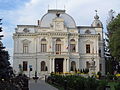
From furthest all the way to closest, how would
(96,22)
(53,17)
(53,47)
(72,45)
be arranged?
(96,22) → (53,17) → (72,45) → (53,47)

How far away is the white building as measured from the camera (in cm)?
6462

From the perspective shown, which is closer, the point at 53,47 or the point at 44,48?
the point at 53,47

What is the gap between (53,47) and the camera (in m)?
64.9

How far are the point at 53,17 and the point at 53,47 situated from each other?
26.1ft

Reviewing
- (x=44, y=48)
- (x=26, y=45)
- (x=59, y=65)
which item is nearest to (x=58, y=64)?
(x=59, y=65)

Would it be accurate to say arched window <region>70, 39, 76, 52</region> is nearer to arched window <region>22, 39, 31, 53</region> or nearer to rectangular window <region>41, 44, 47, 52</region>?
rectangular window <region>41, 44, 47, 52</region>

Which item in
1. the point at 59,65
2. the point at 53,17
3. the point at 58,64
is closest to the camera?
the point at 58,64

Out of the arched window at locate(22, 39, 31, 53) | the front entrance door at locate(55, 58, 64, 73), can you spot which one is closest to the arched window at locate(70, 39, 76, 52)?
the front entrance door at locate(55, 58, 64, 73)

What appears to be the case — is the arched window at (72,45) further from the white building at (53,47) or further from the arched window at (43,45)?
the arched window at (43,45)

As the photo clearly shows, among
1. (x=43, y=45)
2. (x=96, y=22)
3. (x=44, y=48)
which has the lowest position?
(x=44, y=48)

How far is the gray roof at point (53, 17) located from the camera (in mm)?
67500

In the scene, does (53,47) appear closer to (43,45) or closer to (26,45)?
(43,45)

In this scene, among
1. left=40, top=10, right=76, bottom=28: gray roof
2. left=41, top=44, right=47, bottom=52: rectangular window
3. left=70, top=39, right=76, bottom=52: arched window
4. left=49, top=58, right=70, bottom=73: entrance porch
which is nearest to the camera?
left=49, top=58, right=70, bottom=73: entrance porch

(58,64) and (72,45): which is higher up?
(72,45)
